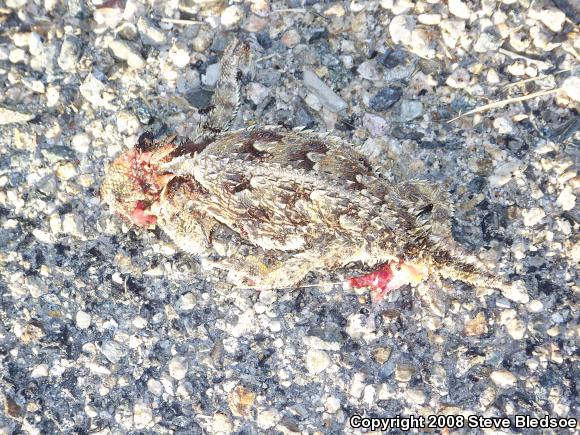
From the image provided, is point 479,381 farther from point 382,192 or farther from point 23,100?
point 23,100

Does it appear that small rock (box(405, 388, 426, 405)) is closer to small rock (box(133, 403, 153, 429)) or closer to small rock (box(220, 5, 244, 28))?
small rock (box(133, 403, 153, 429))

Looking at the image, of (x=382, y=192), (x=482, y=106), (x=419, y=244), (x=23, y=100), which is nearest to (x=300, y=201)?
(x=382, y=192)

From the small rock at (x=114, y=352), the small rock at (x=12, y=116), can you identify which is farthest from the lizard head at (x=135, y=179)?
the small rock at (x=114, y=352)

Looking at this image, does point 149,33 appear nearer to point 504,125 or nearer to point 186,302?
point 186,302

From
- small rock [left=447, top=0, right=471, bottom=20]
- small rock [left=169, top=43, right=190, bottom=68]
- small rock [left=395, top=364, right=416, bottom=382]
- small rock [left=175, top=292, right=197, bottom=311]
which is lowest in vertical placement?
small rock [left=395, top=364, right=416, bottom=382]

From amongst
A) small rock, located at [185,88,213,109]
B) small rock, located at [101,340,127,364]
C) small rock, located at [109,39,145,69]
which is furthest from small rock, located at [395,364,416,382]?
small rock, located at [109,39,145,69]

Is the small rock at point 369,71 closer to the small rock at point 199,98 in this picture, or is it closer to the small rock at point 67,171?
the small rock at point 199,98
